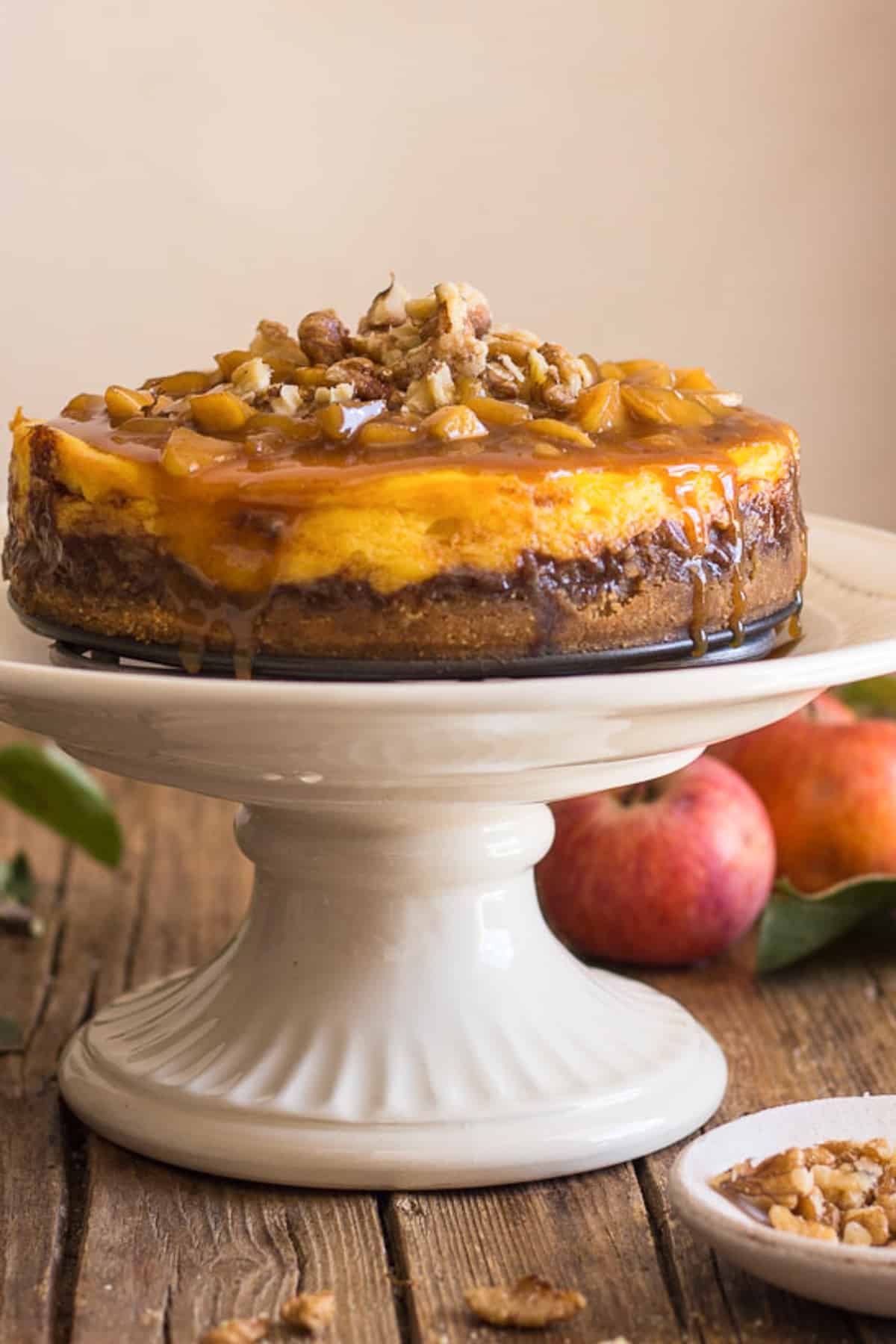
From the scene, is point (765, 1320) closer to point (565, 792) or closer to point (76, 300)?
point (565, 792)

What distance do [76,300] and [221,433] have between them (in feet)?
4.49

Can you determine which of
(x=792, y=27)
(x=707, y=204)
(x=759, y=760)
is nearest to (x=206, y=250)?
(x=707, y=204)

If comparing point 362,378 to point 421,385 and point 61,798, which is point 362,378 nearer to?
point 421,385

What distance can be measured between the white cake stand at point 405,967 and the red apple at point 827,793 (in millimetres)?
302

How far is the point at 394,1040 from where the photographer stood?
1.15 m

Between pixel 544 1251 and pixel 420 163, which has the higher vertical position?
pixel 420 163

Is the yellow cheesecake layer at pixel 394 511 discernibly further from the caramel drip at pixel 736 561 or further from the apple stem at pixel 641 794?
Result: the apple stem at pixel 641 794

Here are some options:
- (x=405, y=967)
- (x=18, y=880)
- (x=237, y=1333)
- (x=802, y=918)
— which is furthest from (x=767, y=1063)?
(x=18, y=880)

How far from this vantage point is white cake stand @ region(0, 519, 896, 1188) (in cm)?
96

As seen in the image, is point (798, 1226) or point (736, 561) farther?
point (736, 561)

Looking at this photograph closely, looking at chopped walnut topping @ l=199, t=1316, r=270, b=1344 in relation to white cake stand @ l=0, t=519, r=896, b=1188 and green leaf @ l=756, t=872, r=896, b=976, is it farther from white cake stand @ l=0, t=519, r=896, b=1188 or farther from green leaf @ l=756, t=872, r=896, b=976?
green leaf @ l=756, t=872, r=896, b=976

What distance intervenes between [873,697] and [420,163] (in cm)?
98

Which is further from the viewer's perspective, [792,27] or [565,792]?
[792,27]

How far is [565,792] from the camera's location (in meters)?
1.07
